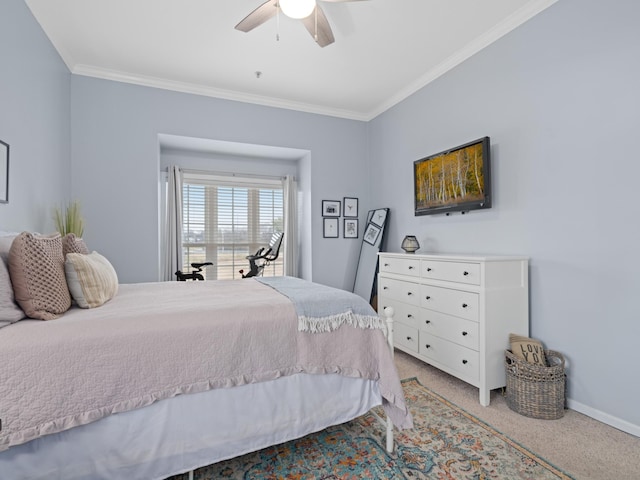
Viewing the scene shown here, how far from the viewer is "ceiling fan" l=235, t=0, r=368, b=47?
6.62ft

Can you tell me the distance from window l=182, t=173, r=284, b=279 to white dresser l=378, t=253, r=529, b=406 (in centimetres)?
Answer: 244

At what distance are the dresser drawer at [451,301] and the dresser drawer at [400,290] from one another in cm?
8

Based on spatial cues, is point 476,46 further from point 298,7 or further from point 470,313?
point 470,313

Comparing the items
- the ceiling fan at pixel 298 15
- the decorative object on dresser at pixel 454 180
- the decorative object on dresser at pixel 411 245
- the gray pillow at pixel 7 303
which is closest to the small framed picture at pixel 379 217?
the decorative object on dresser at pixel 454 180

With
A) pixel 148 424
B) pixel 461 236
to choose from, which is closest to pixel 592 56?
pixel 461 236

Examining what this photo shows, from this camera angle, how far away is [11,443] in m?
Result: 1.14

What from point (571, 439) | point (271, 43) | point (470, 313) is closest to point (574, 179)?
point (470, 313)

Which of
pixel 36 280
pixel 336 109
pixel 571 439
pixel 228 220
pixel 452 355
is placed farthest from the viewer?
pixel 228 220

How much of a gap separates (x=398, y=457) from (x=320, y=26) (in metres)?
2.73

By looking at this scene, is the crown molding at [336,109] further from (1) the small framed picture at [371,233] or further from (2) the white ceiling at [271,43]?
(1) the small framed picture at [371,233]

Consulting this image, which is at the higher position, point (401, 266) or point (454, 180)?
point (454, 180)

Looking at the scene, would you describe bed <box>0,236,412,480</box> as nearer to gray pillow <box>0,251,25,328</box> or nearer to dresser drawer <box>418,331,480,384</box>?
gray pillow <box>0,251,25,328</box>

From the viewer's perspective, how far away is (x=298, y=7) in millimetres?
2027

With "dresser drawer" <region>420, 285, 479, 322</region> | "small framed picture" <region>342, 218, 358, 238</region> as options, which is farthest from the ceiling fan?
"small framed picture" <region>342, 218, 358, 238</region>
